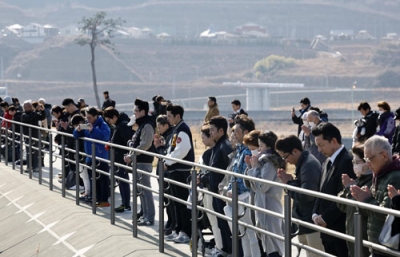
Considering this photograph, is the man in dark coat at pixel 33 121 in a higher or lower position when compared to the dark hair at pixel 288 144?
lower

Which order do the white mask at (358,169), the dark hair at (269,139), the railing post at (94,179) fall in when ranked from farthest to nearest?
the railing post at (94,179)
the dark hair at (269,139)
the white mask at (358,169)

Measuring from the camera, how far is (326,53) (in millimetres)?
179500

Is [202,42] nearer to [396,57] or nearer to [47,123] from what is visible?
[396,57]

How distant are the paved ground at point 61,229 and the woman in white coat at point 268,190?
4.48 ft

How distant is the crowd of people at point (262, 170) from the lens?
7.31 meters

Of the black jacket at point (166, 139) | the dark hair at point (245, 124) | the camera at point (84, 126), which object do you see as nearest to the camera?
the dark hair at point (245, 124)

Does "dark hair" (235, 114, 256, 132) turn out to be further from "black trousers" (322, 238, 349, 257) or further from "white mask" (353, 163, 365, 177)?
"white mask" (353, 163, 365, 177)

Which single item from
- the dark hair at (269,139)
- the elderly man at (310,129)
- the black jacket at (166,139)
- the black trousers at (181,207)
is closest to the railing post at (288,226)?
the dark hair at (269,139)

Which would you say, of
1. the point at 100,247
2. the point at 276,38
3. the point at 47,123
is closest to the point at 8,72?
the point at 276,38

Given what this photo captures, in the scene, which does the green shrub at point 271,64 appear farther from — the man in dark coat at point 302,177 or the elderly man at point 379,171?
the elderly man at point 379,171

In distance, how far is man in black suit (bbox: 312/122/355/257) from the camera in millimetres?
7969

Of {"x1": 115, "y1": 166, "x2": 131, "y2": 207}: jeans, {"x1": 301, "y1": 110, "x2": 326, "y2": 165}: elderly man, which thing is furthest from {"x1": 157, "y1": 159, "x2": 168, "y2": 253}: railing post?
{"x1": 301, "y1": 110, "x2": 326, "y2": 165}: elderly man

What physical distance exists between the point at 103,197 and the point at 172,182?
3.51m

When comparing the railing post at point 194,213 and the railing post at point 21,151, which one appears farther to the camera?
the railing post at point 21,151
